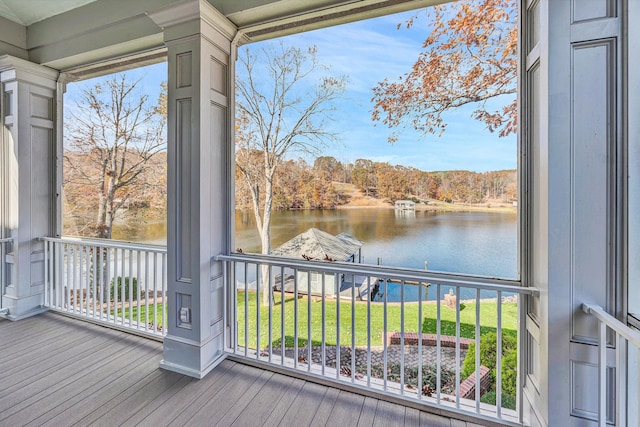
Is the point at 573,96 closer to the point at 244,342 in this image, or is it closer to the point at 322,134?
the point at 322,134

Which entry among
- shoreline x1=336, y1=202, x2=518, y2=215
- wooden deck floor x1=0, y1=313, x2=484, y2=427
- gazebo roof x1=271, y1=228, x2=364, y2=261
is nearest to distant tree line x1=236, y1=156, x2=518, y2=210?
shoreline x1=336, y1=202, x2=518, y2=215

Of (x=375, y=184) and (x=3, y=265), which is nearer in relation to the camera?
(x=375, y=184)

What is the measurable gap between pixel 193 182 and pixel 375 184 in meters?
1.36

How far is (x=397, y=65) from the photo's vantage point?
204 cm

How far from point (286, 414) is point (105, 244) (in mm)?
2405

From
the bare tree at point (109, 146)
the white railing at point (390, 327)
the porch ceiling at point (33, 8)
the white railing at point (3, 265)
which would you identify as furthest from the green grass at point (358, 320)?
the porch ceiling at point (33, 8)

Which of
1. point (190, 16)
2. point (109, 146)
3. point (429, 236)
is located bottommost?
point (429, 236)

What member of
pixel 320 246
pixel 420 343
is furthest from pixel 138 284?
pixel 420 343

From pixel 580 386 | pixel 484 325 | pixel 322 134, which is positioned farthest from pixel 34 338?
pixel 580 386

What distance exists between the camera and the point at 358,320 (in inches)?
90.4

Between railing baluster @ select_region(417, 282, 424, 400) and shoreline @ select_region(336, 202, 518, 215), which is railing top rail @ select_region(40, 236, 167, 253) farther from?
railing baluster @ select_region(417, 282, 424, 400)

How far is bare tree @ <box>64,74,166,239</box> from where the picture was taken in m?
2.92

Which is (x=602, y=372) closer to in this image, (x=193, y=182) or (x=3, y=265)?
(x=193, y=182)

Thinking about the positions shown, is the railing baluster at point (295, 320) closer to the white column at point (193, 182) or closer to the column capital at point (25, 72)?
the white column at point (193, 182)
